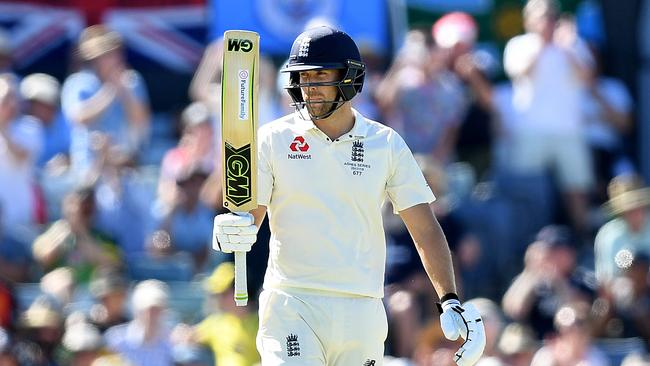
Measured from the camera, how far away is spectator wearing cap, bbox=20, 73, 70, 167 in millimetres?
11023

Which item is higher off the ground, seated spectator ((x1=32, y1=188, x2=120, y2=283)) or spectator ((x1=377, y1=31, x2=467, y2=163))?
spectator ((x1=377, y1=31, x2=467, y2=163))

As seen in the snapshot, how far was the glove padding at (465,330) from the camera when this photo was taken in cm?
637

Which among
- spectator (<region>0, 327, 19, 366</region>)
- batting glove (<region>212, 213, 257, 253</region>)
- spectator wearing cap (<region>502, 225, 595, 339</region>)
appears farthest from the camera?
spectator wearing cap (<region>502, 225, 595, 339</region>)

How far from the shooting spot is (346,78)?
6461mm

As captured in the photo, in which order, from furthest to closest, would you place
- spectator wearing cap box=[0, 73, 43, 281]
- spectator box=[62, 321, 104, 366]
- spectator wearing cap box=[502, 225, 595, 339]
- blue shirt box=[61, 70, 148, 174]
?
blue shirt box=[61, 70, 148, 174] → spectator wearing cap box=[0, 73, 43, 281] → spectator wearing cap box=[502, 225, 595, 339] → spectator box=[62, 321, 104, 366]

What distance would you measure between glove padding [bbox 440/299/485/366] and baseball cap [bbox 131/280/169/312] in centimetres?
343

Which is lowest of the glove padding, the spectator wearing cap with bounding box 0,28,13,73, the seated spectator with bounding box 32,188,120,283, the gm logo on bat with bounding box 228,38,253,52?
the seated spectator with bounding box 32,188,120,283

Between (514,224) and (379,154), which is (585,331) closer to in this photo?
(514,224)

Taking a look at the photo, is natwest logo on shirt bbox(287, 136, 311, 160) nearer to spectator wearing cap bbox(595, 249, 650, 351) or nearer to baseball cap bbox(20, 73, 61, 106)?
spectator wearing cap bbox(595, 249, 650, 351)

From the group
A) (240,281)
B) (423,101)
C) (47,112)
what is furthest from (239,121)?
(47,112)

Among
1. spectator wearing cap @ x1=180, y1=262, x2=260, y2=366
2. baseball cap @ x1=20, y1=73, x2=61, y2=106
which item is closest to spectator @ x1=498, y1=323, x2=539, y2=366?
spectator wearing cap @ x1=180, y1=262, x2=260, y2=366

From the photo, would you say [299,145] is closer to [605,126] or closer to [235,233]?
[235,233]

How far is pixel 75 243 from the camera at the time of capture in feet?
33.6

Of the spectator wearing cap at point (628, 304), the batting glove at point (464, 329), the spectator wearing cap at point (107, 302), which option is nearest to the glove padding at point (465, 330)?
the batting glove at point (464, 329)
